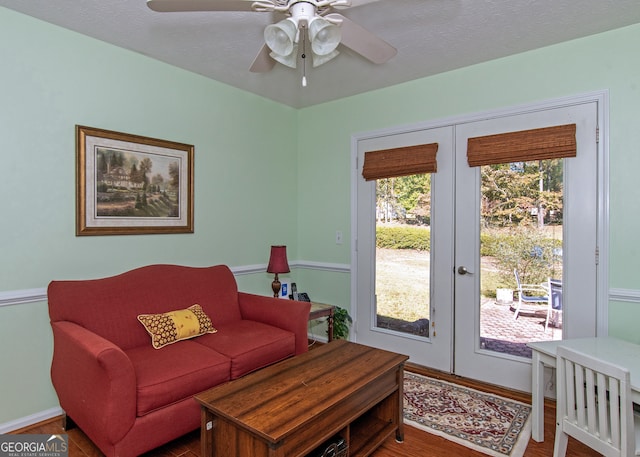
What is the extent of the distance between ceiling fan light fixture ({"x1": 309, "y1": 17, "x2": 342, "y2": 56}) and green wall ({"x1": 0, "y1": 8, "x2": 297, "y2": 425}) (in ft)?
5.81

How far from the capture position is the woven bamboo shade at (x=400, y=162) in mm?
3234

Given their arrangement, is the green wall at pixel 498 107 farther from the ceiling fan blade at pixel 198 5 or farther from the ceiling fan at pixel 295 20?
the ceiling fan blade at pixel 198 5

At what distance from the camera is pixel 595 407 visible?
171cm

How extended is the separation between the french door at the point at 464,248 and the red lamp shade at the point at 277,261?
2.41 ft

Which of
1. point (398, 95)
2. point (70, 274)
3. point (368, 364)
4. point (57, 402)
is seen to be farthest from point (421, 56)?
point (57, 402)

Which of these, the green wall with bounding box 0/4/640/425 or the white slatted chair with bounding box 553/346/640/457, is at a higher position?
the green wall with bounding box 0/4/640/425

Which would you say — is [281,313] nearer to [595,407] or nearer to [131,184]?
[131,184]

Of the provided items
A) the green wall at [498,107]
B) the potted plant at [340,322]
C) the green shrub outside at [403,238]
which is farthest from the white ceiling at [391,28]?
the potted plant at [340,322]

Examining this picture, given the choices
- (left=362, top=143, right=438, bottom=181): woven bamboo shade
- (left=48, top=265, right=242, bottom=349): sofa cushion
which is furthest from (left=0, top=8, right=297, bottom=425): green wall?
(left=362, top=143, right=438, bottom=181): woven bamboo shade

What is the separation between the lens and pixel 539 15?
228 centimetres

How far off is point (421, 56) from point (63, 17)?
2473mm

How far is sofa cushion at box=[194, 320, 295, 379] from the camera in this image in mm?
2398

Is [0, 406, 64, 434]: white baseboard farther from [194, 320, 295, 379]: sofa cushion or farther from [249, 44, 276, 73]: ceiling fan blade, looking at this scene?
[249, 44, 276, 73]: ceiling fan blade

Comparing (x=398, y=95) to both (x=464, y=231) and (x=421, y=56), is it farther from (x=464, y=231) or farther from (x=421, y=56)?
(x=464, y=231)
